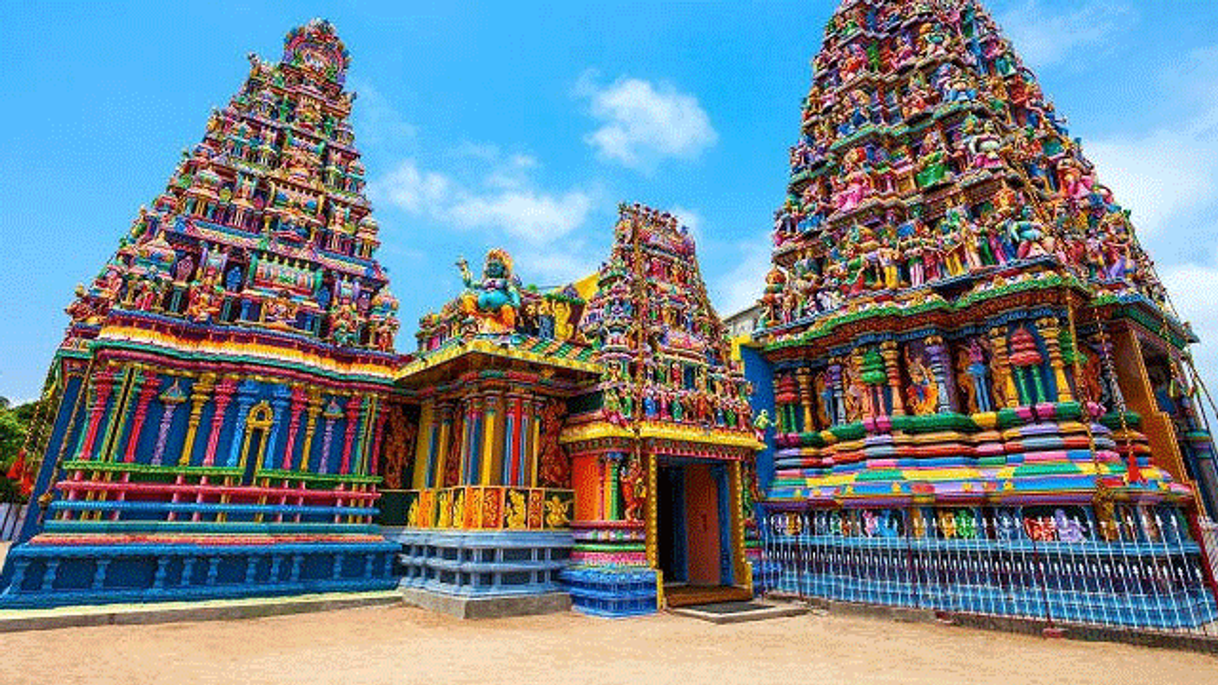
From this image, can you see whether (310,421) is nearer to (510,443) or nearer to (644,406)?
(510,443)

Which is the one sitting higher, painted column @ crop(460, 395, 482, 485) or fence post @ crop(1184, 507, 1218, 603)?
painted column @ crop(460, 395, 482, 485)

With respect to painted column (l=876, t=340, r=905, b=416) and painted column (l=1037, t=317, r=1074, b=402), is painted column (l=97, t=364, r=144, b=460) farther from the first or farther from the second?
painted column (l=1037, t=317, r=1074, b=402)

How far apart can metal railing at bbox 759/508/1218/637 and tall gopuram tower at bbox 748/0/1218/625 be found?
53 mm

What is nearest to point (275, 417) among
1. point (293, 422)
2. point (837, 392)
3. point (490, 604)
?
point (293, 422)

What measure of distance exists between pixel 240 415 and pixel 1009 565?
55.5ft

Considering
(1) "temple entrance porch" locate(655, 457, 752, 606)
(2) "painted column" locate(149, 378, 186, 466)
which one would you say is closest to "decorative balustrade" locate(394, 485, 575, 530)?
(1) "temple entrance porch" locate(655, 457, 752, 606)

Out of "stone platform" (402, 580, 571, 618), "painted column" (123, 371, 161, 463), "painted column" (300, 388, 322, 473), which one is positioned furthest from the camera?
"painted column" (300, 388, 322, 473)

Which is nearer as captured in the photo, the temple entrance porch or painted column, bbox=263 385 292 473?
painted column, bbox=263 385 292 473

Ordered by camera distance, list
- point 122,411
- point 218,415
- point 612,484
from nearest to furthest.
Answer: point 122,411 → point 218,415 → point 612,484

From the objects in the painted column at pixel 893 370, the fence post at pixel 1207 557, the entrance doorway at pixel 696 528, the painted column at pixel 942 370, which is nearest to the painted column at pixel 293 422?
the entrance doorway at pixel 696 528

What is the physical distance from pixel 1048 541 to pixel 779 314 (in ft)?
30.6

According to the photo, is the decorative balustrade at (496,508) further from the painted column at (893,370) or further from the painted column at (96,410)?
the painted column at (893,370)

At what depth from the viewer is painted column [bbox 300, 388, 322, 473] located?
14336 mm

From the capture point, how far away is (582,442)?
47.2 feet
